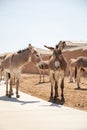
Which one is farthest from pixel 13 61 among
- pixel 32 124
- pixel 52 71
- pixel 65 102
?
pixel 32 124

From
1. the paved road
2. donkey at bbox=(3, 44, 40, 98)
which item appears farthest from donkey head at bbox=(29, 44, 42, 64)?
the paved road

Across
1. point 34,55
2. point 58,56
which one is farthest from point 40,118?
point 34,55

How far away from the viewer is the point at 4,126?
255 inches

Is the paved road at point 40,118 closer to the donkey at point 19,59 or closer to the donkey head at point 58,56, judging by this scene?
the donkey head at point 58,56

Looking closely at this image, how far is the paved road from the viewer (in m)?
6.44

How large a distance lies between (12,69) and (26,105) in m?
2.81

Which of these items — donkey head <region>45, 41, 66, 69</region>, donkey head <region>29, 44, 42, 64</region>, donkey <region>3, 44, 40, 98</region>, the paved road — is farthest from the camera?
donkey <region>3, 44, 40, 98</region>

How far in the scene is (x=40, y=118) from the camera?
7.27 m

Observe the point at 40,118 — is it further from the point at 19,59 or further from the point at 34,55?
the point at 19,59

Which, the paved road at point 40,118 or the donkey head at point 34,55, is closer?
the paved road at point 40,118

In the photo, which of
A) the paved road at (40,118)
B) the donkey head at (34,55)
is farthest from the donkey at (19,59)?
the paved road at (40,118)

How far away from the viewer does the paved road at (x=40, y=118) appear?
6.44 metres

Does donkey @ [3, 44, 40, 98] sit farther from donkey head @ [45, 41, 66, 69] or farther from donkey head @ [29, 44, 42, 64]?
donkey head @ [45, 41, 66, 69]

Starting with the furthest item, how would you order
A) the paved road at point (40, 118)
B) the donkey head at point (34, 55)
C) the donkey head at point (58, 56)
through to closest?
the donkey head at point (34, 55), the donkey head at point (58, 56), the paved road at point (40, 118)
